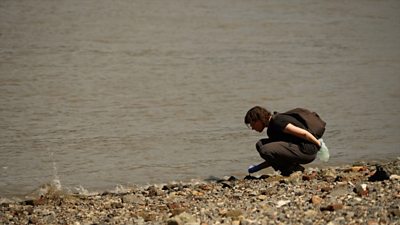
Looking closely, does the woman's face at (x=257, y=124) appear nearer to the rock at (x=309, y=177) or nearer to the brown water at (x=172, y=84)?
the rock at (x=309, y=177)

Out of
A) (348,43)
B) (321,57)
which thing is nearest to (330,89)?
(321,57)

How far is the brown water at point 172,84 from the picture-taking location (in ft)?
33.9

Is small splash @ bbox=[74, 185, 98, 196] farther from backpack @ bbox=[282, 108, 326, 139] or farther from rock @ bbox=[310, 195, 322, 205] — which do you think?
rock @ bbox=[310, 195, 322, 205]

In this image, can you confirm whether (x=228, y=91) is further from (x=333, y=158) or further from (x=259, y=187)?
(x=259, y=187)

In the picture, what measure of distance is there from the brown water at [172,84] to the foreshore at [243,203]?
1.18 m

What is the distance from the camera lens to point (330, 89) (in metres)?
15.6

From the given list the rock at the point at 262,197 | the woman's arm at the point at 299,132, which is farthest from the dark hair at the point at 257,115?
the rock at the point at 262,197

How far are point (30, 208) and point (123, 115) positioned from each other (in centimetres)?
531

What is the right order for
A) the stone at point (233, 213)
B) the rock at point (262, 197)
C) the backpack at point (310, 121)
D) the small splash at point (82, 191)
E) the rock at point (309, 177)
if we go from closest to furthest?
the stone at point (233, 213) < the rock at point (262, 197) < the rock at point (309, 177) < the backpack at point (310, 121) < the small splash at point (82, 191)

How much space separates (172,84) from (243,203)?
8.84m

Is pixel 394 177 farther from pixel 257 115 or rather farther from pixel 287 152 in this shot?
pixel 257 115

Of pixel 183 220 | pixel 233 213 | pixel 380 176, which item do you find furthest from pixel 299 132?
pixel 183 220

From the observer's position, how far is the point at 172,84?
51.3ft

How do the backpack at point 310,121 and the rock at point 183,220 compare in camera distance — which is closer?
the rock at point 183,220
